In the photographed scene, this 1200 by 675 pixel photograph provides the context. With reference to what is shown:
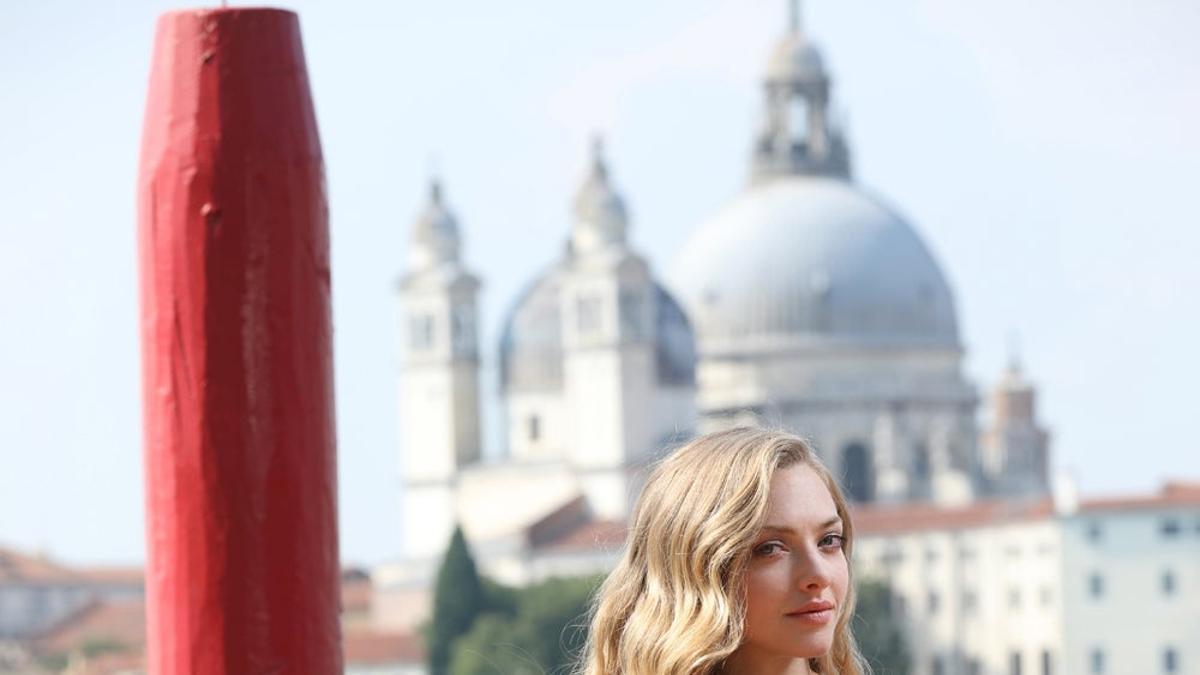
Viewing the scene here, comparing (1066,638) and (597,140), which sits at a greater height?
(597,140)

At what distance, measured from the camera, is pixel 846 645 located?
3.95 metres

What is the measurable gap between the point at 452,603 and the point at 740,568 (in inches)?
3203

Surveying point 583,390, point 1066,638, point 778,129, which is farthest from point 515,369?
point 1066,638

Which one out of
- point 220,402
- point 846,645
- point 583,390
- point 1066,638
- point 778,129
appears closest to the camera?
point 220,402

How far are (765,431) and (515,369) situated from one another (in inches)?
3742

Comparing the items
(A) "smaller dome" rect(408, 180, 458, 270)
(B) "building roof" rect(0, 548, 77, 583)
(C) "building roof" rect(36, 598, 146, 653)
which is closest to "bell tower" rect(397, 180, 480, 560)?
(A) "smaller dome" rect(408, 180, 458, 270)

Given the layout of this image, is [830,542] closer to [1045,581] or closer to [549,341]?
[1045,581]

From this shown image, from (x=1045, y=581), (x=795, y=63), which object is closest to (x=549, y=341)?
(x=795, y=63)

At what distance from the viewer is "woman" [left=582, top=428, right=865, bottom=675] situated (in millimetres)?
3840

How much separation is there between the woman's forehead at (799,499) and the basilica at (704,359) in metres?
89.4

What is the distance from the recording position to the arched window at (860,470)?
9981cm

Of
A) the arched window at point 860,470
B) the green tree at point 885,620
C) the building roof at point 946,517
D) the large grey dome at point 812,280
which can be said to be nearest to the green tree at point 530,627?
the green tree at point 885,620

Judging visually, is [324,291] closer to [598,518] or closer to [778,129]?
[598,518]

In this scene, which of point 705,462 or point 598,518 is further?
point 598,518
